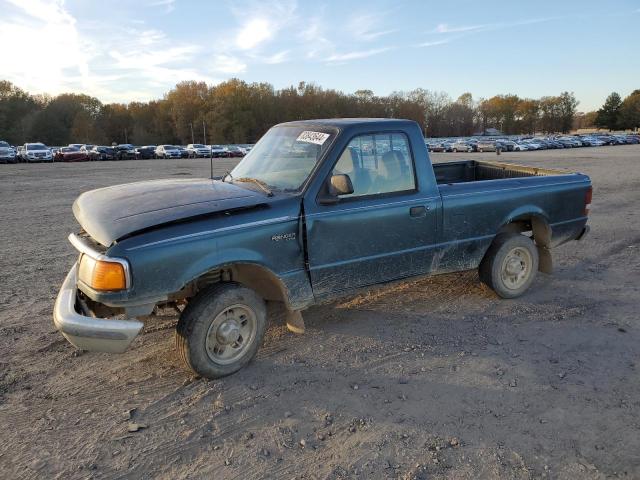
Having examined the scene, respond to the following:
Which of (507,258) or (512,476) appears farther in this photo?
(507,258)

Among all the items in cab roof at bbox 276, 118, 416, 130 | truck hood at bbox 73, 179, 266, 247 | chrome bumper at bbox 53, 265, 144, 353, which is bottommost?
chrome bumper at bbox 53, 265, 144, 353

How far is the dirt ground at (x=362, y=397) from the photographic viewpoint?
2.89m

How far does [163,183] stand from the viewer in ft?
15.0

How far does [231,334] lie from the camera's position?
12.5ft

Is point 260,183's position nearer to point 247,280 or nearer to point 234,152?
point 247,280

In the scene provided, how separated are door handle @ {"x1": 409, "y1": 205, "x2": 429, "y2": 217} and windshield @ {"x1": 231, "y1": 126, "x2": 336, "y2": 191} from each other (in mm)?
1023

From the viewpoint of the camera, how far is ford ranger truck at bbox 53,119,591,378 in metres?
3.38

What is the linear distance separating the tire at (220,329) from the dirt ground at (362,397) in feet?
0.52

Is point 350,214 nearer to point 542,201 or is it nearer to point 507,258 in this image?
point 507,258

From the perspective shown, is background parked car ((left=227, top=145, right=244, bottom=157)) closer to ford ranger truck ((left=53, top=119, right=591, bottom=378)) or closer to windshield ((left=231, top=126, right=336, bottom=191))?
windshield ((left=231, top=126, right=336, bottom=191))

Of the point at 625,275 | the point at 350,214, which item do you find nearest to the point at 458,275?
the point at 625,275

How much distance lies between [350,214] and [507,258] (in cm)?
226

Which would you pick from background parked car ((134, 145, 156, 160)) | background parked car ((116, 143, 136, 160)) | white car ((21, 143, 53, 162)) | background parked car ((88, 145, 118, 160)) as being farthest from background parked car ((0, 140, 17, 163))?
background parked car ((134, 145, 156, 160))

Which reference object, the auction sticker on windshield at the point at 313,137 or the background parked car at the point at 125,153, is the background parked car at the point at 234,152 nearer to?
the background parked car at the point at 125,153
